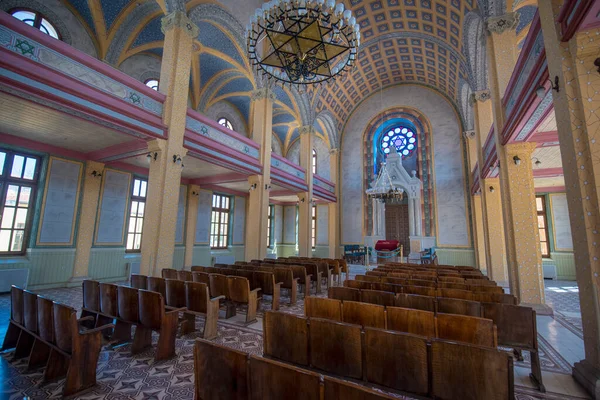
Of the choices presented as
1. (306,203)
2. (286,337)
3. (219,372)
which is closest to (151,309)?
(286,337)

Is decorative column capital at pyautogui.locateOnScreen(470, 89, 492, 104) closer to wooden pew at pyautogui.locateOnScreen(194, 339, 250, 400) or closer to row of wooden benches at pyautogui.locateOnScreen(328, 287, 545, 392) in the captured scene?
row of wooden benches at pyautogui.locateOnScreen(328, 287, 545, 392)

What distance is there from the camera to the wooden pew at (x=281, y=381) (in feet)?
4.33

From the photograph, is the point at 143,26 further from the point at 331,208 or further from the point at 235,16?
the point at 331,208

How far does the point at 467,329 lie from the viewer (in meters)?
2.26

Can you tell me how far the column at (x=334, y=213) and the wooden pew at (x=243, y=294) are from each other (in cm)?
1130

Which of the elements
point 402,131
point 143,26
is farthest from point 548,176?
point 143,26

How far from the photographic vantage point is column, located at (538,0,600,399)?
2.55 m

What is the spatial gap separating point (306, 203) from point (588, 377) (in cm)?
1057

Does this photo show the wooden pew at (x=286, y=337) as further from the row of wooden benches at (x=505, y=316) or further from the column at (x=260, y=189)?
the column at (x=260, y=189)

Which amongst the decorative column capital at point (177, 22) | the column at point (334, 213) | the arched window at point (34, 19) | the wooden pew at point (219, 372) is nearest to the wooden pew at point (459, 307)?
the wooden pew at point (219, 372)

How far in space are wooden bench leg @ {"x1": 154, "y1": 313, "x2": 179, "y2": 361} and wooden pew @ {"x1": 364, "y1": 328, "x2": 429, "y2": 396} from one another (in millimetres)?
2237

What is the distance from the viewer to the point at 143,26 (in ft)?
27.2

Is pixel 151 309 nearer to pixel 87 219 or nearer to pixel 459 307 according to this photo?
pixel 459 307

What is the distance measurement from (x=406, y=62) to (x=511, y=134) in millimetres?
10154
